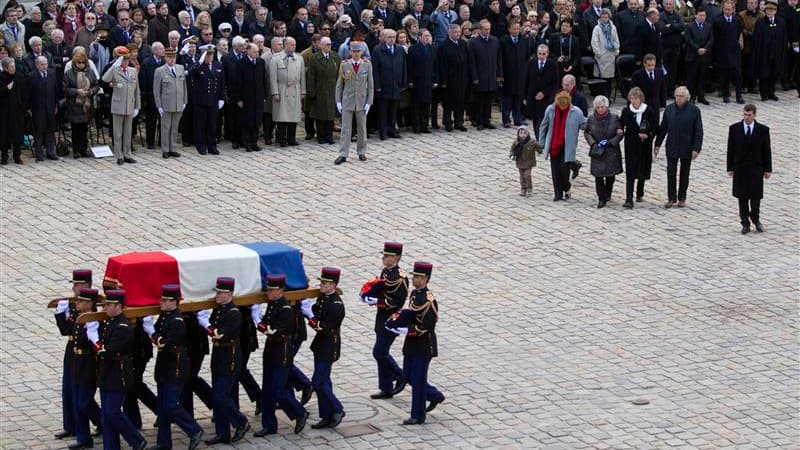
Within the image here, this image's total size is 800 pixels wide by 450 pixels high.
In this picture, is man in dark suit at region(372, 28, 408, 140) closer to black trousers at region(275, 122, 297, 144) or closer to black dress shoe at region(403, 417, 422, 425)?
black trousers at region(275, 122, 297, 144)

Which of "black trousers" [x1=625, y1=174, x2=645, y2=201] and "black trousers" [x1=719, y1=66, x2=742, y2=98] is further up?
"black trousers" [x1=719, y1=66, x2=742, y2=98]

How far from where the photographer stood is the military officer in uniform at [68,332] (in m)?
14.4

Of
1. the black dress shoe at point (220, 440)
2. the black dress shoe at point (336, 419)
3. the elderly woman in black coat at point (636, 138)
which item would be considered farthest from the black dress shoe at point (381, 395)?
the elderly woman in black coat at point (636, 138)

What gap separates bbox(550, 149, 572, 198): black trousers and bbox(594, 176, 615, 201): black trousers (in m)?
0.39

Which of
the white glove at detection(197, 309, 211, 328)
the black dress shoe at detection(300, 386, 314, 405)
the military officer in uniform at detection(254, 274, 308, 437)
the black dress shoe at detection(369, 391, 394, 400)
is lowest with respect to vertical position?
the black dress shoe at detection(369, 391, 394, 400)

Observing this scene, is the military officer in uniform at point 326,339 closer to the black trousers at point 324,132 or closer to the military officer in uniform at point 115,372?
the military officer in uniform at point 115,372

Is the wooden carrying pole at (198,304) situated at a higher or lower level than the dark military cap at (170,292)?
lower

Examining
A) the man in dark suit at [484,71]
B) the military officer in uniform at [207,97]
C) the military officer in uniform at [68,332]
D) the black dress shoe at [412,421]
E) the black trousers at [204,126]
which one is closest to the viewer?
the military officer in uniform at [68,332]

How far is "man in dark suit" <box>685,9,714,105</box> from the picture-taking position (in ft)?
91.6

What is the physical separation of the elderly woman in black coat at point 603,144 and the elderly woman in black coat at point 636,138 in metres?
0.18

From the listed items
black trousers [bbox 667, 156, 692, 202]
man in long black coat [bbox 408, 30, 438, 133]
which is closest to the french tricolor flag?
black trousers [bbox 667, 156, 692, 202]

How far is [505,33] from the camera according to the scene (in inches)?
1089

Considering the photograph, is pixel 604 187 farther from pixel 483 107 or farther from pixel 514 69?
pixel 514 69

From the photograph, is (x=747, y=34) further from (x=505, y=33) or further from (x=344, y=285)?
(x=344, y=285)
